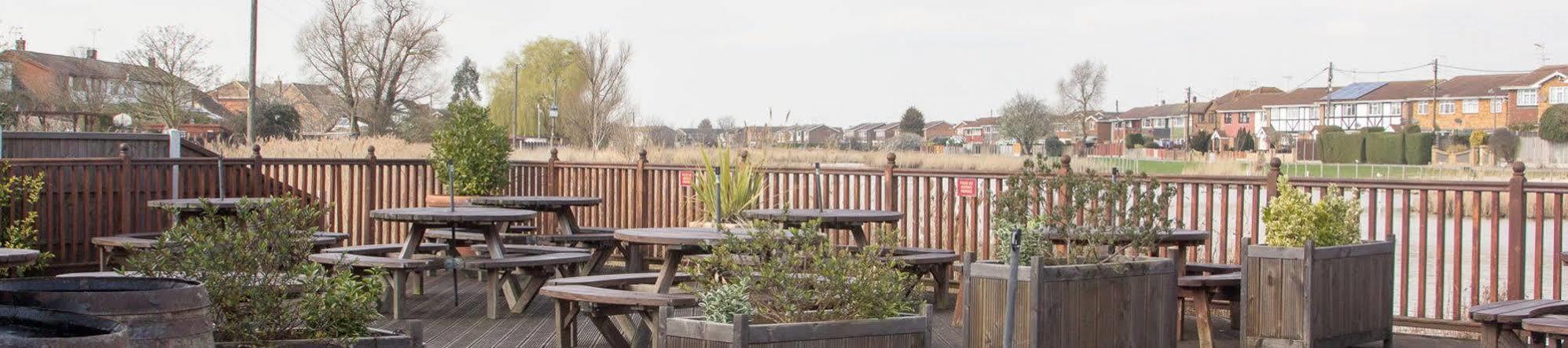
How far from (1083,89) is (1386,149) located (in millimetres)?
15929

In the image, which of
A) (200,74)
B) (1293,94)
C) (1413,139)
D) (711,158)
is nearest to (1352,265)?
(711,158)

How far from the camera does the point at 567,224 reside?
10938 millimetres

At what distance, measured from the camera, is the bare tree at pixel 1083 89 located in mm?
67062

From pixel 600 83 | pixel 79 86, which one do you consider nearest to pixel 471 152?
pixel 600 83

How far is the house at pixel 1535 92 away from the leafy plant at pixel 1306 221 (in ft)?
195

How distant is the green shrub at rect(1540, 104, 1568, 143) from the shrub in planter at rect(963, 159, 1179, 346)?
46.6 metres

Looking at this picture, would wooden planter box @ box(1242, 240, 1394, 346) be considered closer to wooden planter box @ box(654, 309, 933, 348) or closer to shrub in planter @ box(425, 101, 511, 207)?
wooden planter box @ box(654, 309, 933, 348)

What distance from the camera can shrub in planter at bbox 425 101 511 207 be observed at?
12.7 metres

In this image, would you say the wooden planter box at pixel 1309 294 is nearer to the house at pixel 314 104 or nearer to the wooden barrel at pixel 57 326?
the wooden barrel at pixel 57 326

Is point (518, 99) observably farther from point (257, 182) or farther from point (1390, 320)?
point (1390, 320)

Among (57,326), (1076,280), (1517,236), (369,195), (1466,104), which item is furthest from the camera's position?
(1466,104)

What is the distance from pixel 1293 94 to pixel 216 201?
258ft

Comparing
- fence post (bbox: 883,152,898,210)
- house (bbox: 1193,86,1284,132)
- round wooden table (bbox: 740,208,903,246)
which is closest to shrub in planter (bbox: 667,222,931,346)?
round wooden table (bbox: 740,208,903,246)

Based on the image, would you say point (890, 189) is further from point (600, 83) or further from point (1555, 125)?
point (1555, 125)
